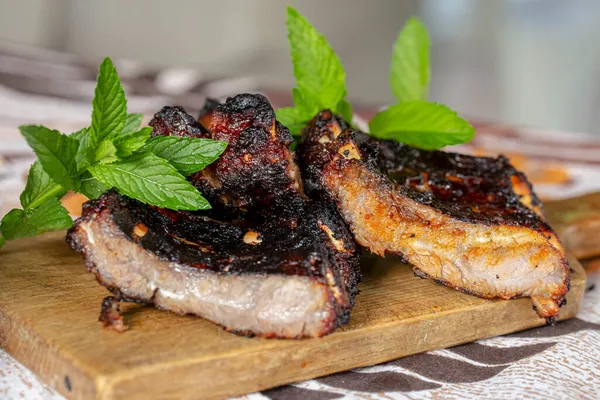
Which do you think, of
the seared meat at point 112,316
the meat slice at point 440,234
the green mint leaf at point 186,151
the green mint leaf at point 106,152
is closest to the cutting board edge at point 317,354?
the meat slice at point 440,234

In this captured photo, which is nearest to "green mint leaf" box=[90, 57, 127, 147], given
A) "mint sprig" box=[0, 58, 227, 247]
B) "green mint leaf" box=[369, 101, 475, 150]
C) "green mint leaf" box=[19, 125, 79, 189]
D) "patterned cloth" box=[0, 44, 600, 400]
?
"mint sprig" box=[0, 58, 227, 247]

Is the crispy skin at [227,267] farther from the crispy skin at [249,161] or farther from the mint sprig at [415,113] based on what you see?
the mint sprig at [415,113]

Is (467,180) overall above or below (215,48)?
below

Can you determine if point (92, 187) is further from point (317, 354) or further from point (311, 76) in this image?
point (311, 76)

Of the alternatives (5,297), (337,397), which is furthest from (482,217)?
(5,297)

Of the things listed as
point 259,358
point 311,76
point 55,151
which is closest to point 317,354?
point 259,358

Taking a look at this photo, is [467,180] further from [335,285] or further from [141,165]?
[141,165]

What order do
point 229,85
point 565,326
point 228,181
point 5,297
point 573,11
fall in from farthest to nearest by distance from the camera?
1. point 573,11
2. point 229,85
3. point 565,326
4. point 228,181
5. point 5,297
